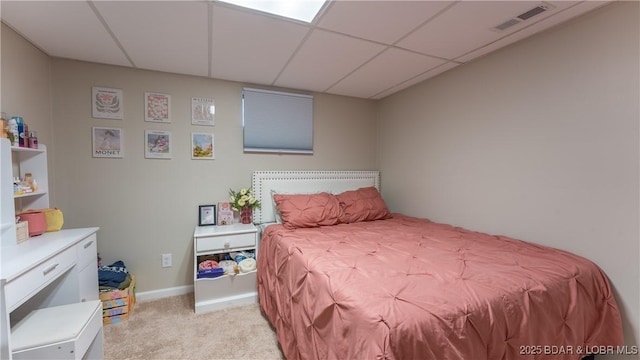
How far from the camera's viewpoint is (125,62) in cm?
227

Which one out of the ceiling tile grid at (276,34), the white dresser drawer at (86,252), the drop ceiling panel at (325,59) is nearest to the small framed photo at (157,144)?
the ceiling tile grid at (276,34)

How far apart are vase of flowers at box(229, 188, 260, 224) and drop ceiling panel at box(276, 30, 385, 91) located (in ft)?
4.11

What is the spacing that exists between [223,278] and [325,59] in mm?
2122

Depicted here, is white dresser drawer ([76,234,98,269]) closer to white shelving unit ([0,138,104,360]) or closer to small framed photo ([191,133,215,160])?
white shelving unit ([0,138,104,360])

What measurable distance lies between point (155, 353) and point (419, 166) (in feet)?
9.20

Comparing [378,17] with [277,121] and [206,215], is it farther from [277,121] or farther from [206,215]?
[206,215]

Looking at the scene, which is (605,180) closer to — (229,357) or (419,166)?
(419,166)

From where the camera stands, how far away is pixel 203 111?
2648 millimetres

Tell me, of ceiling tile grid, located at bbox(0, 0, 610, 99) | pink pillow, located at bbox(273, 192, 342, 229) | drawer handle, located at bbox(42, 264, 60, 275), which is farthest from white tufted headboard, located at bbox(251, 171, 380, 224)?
drawer handle, located at bbox(42, 264, 60, 275)

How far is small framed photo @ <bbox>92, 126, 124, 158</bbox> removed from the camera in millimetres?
2314

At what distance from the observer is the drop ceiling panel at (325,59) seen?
6.26ft

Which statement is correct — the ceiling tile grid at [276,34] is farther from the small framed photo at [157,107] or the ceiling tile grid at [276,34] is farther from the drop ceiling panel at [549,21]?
the small framed photo at [157,107]

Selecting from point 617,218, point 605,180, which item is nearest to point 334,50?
point 605,180

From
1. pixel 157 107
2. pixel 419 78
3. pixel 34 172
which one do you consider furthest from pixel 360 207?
pixel 34 172
